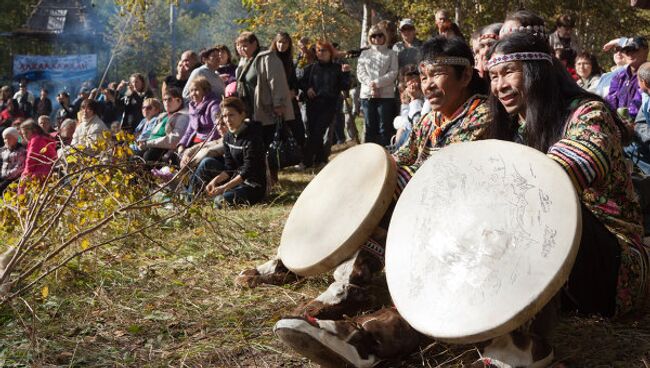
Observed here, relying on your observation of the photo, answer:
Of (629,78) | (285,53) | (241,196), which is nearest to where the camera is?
(629,78)

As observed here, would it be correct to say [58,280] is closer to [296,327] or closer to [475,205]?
[296,327]

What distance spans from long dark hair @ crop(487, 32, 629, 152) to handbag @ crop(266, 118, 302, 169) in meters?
5.08

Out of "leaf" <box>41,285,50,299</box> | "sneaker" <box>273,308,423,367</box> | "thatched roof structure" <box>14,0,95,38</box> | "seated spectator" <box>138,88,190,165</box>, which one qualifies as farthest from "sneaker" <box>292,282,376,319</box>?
"thatched roof structure" <box>14,0,95,38</box>

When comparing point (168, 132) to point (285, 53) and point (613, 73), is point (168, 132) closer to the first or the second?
point (285, 53)

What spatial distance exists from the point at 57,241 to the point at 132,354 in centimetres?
141

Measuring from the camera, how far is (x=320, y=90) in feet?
29.9

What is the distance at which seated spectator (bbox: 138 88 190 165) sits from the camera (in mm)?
8211

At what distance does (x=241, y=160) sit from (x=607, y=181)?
4.65m

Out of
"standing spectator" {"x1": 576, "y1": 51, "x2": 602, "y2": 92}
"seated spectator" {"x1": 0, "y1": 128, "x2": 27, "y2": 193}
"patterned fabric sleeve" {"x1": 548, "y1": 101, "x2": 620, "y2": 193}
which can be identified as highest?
"patterned fabric sleeve" {"x1": 548, "y1": 101, "x2": 620, "y2": 193}

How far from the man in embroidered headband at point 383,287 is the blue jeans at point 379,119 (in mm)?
4642

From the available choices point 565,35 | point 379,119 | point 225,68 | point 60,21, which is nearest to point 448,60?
point 565,35

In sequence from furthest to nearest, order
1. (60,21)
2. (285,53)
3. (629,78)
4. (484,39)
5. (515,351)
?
(60,21)
(285,53)
(629,78)
(484,39)
(515,351)

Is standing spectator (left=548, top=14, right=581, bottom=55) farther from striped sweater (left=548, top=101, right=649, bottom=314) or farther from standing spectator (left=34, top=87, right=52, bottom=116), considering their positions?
standing spectator (left=34, top=87, right=52, bottom=116)

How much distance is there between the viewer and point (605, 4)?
484 inches
